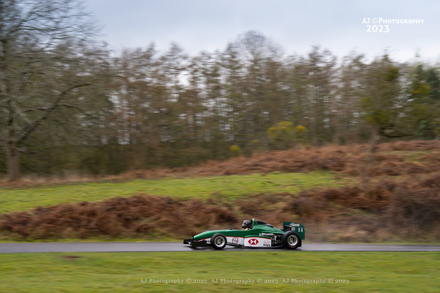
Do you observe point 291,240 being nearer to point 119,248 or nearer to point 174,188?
point 119,248

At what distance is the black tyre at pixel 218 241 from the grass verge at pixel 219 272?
314mm

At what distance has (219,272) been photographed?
8.51 m

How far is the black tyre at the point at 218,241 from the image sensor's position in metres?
9.64

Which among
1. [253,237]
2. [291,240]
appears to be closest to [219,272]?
[253,237]

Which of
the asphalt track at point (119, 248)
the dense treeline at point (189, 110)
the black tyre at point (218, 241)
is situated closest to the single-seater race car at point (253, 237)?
the black tyre at point (218, 241)

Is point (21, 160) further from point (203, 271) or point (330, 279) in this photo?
point (330, 279)

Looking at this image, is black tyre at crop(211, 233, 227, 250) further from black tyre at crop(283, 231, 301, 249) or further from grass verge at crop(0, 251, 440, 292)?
black tyre at crop(283, 231, 301, 249)

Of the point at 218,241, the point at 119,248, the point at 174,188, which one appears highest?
the point at 174,188

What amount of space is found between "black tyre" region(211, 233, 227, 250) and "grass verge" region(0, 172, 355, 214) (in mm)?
9298

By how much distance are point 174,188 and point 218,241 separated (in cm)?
1162

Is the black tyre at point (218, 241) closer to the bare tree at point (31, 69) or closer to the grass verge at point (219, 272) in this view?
the grass verge at point (219, 272)

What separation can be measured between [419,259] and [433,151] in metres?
19.2

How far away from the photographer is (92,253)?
1023 centimetres

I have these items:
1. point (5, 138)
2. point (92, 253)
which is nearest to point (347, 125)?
point (5, 138)
